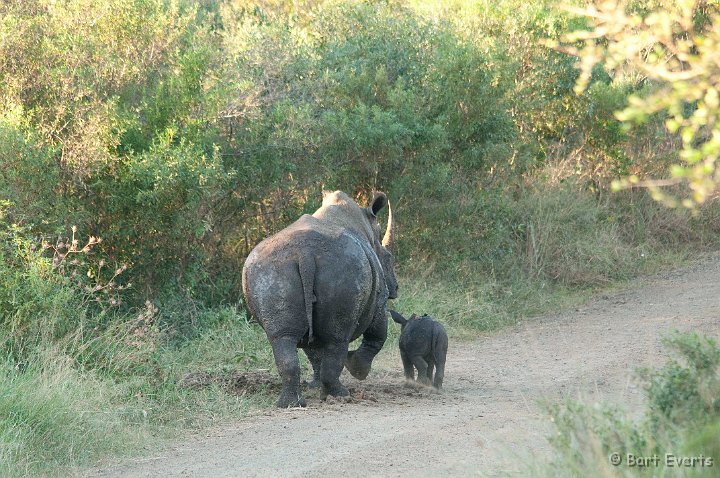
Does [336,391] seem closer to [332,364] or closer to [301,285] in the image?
[332,364]

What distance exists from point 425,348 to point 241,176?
331cm

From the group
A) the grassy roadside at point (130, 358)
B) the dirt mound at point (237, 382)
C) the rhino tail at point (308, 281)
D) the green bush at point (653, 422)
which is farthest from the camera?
the dirt mound at point (237, 382)

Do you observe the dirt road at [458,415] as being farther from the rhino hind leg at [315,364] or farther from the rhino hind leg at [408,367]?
the rhino hind leg at [315,364]

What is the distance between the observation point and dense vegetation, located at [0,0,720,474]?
29.6ft

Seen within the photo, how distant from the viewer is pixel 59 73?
10.1m

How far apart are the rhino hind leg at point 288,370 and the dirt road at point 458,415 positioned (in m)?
0.19

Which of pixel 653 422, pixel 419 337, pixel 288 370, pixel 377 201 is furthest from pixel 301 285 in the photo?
pixel 653 422

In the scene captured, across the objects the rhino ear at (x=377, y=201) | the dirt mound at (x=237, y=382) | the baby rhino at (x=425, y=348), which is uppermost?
the rhino ear at (x=377, y=201)

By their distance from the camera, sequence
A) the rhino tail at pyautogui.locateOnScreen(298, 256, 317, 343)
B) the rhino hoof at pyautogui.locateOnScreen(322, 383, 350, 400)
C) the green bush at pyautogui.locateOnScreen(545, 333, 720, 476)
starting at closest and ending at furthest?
1. the green bush at pyautogui.locateOnScreen(545, 333, 720, 476)
2. the rhino tail at pyautogui.locateOnScreen(298, 256, 317, 343)
3. the rhino hoof at pyautogui.locateOnScreen(322, 383, 350, 400)

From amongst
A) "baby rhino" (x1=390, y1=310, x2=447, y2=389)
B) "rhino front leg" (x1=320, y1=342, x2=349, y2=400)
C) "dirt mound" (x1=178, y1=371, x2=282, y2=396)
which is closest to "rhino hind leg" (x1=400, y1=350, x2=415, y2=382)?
"baby rhino" (x1=390, y1=310, x2=447, y2=389)

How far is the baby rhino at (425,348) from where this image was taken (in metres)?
9.79

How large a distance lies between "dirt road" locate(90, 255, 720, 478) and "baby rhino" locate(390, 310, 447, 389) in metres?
0.26

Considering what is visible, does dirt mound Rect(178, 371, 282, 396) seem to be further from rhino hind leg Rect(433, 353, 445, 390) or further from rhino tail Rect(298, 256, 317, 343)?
rhino hind leg Rect(433, 353, 445, 390)

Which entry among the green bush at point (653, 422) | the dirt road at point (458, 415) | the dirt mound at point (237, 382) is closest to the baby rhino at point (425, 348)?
the dirt road at point (458, 415)
